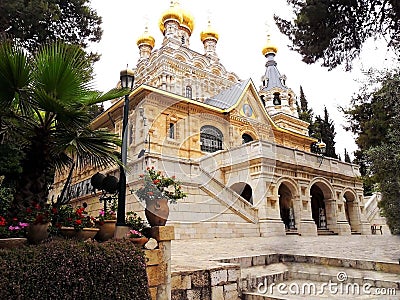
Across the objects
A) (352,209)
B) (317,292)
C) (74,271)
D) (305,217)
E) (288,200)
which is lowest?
(317,292)

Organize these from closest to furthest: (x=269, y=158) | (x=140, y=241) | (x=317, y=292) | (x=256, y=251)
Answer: (x=140, y=241) < (x=317, y=292) < (x=256, y=251) < (x=269, y=158)

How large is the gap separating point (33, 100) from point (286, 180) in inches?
537

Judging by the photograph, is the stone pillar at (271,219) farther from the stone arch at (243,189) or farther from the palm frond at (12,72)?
the palm frond at (12,72)

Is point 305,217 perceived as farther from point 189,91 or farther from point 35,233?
point 189,91

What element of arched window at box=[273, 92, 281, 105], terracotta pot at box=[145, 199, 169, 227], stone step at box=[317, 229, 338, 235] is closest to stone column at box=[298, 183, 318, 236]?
stone step at box=[317, 229, 338, 235]

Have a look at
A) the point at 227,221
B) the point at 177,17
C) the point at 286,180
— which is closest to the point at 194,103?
the point at 286,180

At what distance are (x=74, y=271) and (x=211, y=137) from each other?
19311mm

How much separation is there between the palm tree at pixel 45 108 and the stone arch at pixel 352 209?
1832cm

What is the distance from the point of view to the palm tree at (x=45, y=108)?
187 inches

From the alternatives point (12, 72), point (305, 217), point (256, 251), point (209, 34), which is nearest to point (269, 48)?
point (209, 34)

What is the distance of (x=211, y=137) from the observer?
75.0 ft

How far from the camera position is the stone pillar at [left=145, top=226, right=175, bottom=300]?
4.73m

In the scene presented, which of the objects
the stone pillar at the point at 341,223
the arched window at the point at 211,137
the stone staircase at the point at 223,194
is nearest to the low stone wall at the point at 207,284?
the stone staircase at the point at 223,194

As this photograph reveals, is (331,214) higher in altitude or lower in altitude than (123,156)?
lower
